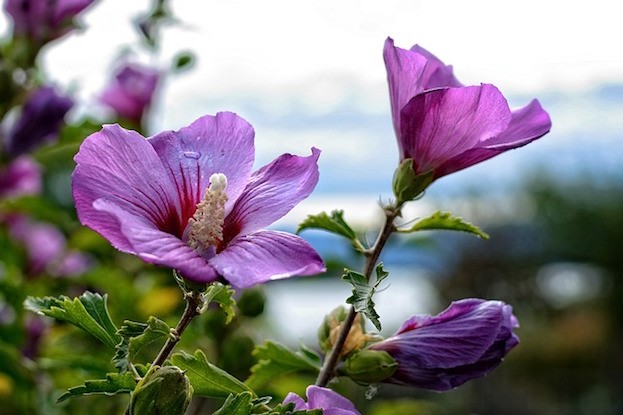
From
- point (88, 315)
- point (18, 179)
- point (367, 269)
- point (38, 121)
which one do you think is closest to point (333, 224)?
point (367, 269)

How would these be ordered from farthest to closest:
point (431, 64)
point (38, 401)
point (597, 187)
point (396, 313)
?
point (597, 187)
point (396, 313)
point (38, 401)
point (431, 64)

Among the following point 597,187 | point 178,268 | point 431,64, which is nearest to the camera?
point 178,268

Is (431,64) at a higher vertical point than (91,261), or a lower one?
higher

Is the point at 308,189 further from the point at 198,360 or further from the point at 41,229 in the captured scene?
the point at 41,229

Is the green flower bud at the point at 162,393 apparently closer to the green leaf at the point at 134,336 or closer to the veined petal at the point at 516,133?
the green leaf at the point at 134,336

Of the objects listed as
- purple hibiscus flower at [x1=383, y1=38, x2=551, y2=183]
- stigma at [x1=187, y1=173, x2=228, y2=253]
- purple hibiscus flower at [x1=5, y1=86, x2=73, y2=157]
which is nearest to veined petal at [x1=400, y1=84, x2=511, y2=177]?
purple hibiscus flower at [x1=383, y1=38, x2=551, y2=183]

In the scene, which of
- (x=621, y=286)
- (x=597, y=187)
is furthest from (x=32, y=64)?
(x=597, y=187)

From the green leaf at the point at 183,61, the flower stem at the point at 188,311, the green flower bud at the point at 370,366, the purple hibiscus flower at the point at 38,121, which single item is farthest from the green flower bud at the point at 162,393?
the green leaf at the point at 183,61
